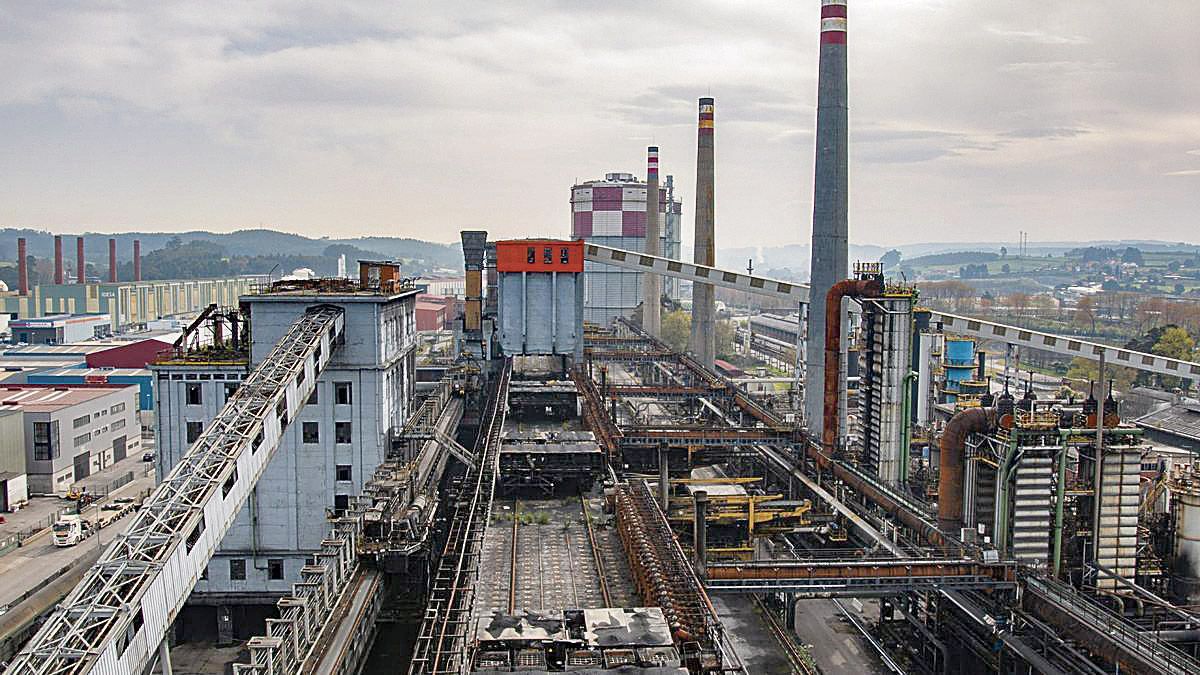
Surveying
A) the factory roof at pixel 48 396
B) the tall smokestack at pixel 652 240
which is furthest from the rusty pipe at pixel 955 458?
the tall smokestack at pixel 652 240

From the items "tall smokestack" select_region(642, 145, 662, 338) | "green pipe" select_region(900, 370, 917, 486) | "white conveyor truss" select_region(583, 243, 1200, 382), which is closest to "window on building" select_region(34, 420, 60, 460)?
"white conveyor truss" select_region(583, 243, 1200, 382)

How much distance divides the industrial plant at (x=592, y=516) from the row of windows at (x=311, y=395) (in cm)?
7

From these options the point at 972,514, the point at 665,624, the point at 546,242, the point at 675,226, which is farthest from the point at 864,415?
the point at 675,226

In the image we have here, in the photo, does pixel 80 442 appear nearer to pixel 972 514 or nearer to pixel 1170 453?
pixel 972 514

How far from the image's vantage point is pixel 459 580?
20.9 metres

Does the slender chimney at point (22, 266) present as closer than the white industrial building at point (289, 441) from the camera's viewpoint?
No

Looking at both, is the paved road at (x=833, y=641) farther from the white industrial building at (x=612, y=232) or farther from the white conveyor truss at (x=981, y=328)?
the white industrial building at (x=612, y=232)

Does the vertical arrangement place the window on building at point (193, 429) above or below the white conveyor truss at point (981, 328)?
below

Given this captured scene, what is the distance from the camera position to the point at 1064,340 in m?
40.8

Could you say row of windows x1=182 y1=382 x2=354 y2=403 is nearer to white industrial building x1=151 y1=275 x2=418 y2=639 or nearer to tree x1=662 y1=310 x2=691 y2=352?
white industrial building x1=151 y1=275 x2=418 y2=639

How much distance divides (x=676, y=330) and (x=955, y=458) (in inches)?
2876

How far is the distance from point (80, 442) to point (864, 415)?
38112 millimetres

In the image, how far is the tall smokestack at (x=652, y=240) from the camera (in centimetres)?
8475

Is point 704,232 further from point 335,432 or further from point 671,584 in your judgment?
point 671,584
